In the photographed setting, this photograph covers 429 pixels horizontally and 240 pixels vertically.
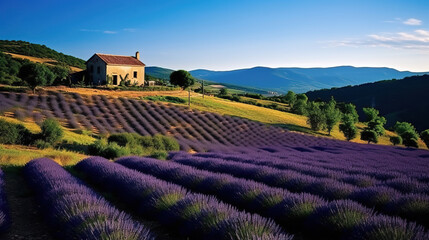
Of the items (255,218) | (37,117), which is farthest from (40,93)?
(255,218)

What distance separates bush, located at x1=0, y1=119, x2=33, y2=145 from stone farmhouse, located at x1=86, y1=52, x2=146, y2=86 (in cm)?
3176

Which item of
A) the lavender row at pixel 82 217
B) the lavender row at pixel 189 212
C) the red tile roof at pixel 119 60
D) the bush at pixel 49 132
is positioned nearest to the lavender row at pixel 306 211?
the lavender row at pixel 189 212

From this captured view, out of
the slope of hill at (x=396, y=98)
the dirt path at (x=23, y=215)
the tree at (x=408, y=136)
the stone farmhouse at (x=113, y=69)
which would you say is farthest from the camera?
the slope of hill at (x=396, y=98)

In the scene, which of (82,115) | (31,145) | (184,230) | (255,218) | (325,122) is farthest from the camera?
(325,122)

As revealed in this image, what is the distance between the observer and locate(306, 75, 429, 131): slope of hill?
87.7 meters

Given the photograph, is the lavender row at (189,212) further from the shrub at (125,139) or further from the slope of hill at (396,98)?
the slope of hill at (396,98)

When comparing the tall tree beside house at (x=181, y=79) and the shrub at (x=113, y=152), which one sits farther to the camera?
the tall tree beside house at (x=181, y=79)

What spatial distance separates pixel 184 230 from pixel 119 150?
11095 mm

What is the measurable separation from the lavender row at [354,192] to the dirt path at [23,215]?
4.60 m

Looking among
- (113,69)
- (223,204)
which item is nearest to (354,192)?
(223,204)

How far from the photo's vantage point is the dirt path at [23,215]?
167 inches

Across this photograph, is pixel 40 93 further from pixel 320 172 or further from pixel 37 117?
pixel 320 172

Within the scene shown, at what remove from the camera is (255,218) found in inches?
130

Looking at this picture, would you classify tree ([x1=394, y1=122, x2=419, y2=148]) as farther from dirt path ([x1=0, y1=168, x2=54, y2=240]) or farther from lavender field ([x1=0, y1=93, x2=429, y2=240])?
dirt path ([x1=0, y1=168, x2=54, y2=240])
